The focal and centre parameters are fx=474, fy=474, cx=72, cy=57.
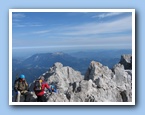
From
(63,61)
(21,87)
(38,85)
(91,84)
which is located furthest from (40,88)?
(91,84)

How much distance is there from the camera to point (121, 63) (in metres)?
5.75

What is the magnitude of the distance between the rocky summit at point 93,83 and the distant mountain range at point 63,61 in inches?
2.0

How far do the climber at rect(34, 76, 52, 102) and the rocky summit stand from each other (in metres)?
0.05

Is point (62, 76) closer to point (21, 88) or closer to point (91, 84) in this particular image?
point (91, 84)

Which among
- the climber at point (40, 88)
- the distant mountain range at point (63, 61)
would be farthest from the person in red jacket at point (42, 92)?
the distant mountain range at point (63, 61)

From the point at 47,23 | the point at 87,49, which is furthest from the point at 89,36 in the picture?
the point at 47,23

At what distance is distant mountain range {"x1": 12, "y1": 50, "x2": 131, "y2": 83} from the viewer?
18.7 ft

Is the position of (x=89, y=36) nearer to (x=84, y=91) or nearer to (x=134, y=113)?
(x=84, y=91)

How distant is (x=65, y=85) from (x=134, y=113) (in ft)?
2.96

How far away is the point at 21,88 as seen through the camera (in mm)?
5746

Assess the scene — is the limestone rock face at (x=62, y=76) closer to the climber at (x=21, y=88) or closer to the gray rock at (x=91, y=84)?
the gray rock at (x=91, y=84)

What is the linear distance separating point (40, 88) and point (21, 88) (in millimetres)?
231

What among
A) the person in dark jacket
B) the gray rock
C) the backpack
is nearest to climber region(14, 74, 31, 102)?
the person in dark jacket

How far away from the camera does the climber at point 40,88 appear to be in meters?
5.71
